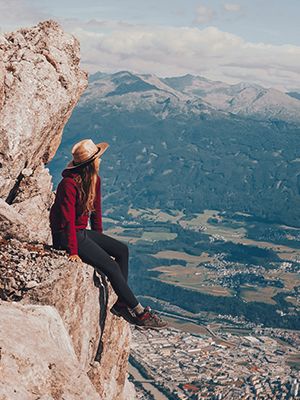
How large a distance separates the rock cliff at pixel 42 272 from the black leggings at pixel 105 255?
1.24 feet

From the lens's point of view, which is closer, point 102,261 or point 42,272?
point 42,272

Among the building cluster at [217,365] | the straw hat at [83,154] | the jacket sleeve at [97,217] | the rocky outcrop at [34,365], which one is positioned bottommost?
the building cluster at [217,365]

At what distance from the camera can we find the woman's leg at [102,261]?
60.3 ft

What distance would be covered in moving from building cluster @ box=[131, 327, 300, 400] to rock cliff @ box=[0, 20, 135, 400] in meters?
94.8

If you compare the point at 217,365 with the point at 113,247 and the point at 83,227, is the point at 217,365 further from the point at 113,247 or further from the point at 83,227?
the point at 83,227

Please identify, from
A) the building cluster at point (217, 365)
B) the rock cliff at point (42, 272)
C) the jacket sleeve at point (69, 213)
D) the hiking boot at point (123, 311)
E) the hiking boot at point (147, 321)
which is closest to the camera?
the rock cliff at point (42, 272)

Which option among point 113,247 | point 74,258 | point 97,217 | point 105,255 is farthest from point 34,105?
point 74,258

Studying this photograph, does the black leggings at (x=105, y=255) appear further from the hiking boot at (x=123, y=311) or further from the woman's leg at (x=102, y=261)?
the hiking boot at (x=123, y=311)

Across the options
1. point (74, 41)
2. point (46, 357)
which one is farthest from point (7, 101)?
point (46, 357)

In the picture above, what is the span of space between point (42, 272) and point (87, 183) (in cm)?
295

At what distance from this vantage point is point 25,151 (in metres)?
24.8

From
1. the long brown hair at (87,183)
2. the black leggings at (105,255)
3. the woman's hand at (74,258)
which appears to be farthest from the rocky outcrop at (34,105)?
the woman's hand at (74,258)

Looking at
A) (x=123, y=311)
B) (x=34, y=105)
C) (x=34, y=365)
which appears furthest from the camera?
(x=34, y=105)

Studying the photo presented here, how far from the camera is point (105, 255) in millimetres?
18484
